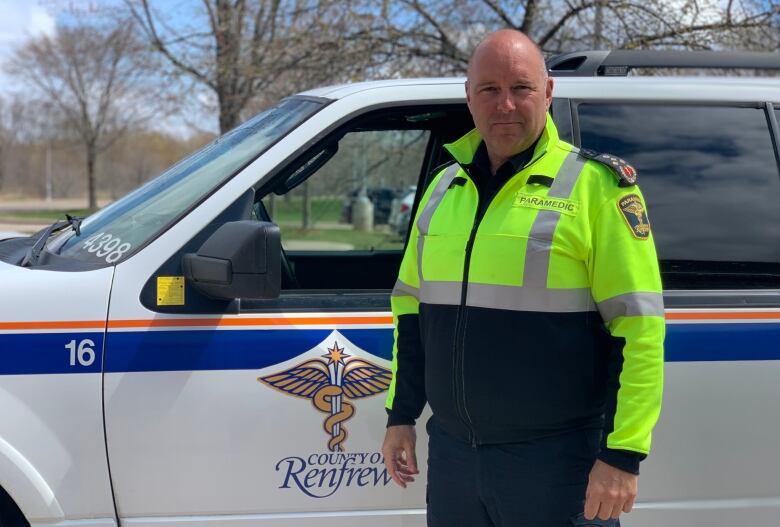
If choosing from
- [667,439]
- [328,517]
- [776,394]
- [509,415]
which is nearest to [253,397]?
[328,517]

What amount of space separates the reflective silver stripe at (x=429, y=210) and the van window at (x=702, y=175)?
711 mm

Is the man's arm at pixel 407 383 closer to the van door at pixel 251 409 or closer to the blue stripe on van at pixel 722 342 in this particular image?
the van door at pixel 251 409

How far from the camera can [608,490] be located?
173 cm

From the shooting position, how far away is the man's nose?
1.86 metres

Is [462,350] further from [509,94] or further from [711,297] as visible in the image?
[711,297]

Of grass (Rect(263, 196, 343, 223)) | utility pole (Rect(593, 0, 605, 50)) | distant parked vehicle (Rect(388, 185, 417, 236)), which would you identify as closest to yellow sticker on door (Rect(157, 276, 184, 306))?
utility pole (Rect(593, 0, 605, 50))

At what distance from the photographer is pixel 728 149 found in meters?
2.68

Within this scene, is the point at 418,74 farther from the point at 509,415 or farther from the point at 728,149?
the point at 509,415

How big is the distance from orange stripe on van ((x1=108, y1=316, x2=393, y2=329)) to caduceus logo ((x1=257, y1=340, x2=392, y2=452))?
8cm

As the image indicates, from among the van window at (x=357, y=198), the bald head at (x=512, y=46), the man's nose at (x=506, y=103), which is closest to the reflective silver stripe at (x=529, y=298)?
the man's nose at (x=506, y=103)

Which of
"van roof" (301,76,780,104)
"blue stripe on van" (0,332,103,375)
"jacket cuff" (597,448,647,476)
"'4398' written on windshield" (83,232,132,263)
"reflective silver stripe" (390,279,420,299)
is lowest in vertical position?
"jacket cuff" (597,448,647,476)

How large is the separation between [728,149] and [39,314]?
223 cm

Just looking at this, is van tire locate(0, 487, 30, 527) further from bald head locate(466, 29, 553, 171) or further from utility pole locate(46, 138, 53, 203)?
utility pole locate(46, 138, 53, 203)

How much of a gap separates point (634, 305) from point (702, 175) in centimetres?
112
